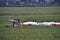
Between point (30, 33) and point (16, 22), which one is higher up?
point (16, 22)

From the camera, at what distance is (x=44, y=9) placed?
3.78 ft

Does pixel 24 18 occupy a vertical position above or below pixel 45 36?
above

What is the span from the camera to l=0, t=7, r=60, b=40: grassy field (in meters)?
1.12

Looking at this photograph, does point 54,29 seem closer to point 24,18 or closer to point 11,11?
point 24,18

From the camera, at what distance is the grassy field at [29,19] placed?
3.66 ft

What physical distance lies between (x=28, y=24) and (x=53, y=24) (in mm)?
214

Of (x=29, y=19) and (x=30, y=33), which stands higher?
(x=29, y=19)

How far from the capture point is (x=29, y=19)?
44.3 inches

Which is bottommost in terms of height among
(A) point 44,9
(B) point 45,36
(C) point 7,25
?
(B) point 45,36

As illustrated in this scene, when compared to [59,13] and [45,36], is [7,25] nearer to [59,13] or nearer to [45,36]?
[45,36]

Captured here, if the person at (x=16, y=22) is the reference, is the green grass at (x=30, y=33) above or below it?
below

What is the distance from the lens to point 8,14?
1.14 metres

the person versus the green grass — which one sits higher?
the person

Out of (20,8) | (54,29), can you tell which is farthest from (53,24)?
(20,8)
